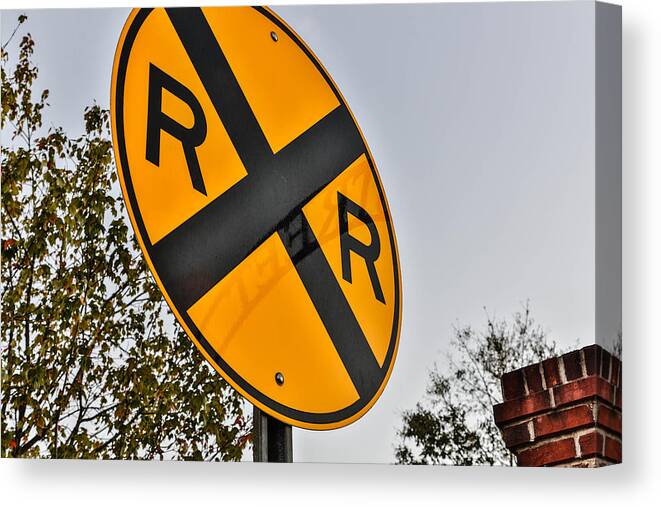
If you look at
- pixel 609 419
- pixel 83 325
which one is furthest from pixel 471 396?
pixel 83 325

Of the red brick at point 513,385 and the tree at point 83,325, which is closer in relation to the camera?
the red brick at point 513,385

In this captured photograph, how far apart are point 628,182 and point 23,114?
5.09ft

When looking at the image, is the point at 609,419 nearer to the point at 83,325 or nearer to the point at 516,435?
the point at 516,435

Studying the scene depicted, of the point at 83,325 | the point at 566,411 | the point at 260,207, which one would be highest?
the point at 260,207

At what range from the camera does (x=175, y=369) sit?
10.1ft

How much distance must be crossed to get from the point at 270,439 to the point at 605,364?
2.71 feet

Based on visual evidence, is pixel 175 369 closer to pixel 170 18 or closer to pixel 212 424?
pixel 212 424

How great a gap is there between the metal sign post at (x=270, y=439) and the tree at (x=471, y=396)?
35 centimetres

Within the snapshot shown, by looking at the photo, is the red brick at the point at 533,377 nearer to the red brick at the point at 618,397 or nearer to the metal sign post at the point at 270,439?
the red brick at the point at 618,397

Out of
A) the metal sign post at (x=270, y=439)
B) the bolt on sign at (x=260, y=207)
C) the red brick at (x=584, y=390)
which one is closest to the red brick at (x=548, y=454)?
the red brick at (x=584, y=390)

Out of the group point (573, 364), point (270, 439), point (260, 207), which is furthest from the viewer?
point (573, 364)

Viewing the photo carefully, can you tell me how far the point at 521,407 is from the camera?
2973mm

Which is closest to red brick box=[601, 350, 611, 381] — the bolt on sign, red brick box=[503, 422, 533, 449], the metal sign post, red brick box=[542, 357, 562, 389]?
red brick box=[542, 357, 562, 389]

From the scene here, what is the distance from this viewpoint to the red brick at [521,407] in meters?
2.95
